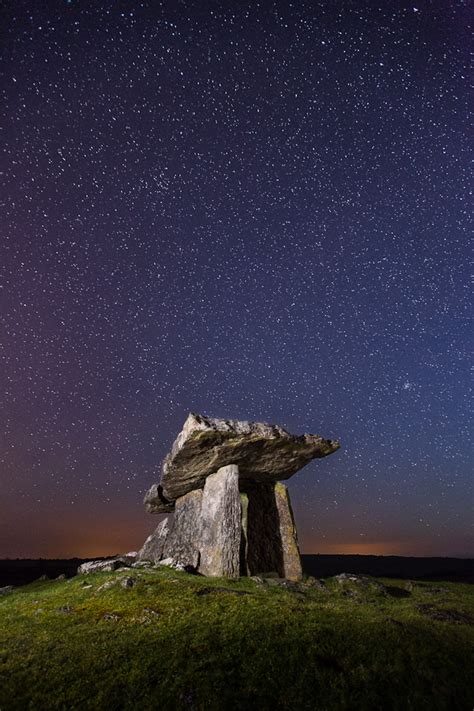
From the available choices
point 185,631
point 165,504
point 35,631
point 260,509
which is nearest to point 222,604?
point 185,631

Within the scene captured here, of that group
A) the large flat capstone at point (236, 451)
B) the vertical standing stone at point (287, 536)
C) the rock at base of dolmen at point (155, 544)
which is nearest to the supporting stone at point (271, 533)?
the vertical standing stone at point (287, 536)

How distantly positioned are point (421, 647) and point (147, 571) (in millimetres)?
9333

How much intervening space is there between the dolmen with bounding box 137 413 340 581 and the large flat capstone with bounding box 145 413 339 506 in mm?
38

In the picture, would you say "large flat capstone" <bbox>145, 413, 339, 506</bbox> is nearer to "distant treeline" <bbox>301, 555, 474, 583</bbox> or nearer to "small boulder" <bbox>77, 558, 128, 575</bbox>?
"small boulder" <bbox>77, 558, 128, 575</bbox>

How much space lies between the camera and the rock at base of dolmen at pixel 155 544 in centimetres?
1986

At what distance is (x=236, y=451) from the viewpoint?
17047 mm

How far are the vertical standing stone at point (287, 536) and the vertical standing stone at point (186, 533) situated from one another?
3.86m

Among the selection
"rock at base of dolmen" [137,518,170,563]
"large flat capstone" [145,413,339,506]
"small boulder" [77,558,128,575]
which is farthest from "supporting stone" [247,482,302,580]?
"small boulder" [77,558,128,575]

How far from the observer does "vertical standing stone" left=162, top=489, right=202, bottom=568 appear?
16969 mm

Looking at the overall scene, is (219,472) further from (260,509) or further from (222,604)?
(222,604)

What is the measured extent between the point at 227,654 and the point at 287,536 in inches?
506

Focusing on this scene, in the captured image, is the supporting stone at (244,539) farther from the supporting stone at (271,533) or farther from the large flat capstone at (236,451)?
the large flat capstone at (236,451)

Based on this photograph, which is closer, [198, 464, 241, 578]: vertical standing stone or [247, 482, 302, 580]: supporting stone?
[198, 464, 241, 578]: vertical standing stone

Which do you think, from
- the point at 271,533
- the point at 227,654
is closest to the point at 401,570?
the point at 271,533
